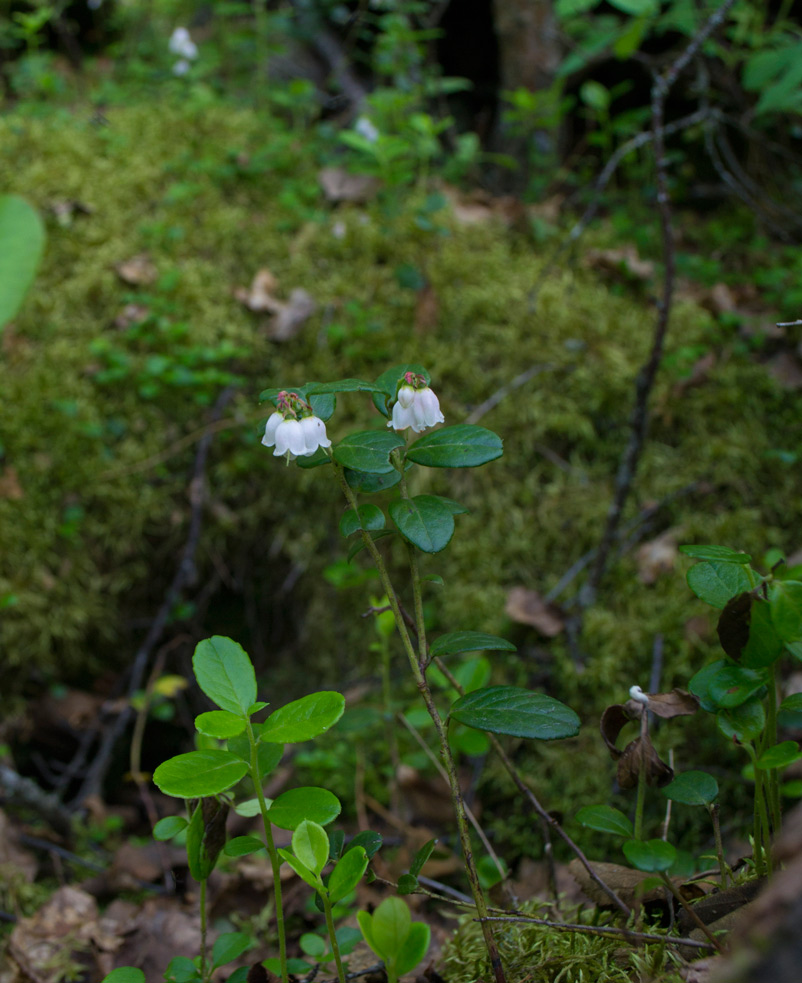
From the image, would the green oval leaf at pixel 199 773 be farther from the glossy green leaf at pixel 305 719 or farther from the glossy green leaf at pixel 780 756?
the glossy green leaf at pixel 780 756

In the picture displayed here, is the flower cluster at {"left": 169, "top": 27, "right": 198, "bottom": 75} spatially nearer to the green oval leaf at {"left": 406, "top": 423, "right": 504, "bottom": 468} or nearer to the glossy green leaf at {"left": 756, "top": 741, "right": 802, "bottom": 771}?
the green oval leaf at {"left": 406, "top": 423, "right": 504, "bottom": 468}

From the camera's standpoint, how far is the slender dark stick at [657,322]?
173 cm

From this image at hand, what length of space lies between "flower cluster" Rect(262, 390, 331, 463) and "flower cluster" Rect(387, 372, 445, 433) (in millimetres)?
125

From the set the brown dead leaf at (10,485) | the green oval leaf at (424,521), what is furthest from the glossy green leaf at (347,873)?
the brown dead leaf at (10,485)

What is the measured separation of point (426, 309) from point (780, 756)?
2231mm

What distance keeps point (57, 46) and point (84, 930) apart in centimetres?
588

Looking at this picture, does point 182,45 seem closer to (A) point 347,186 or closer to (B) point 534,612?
(A) point 347,186

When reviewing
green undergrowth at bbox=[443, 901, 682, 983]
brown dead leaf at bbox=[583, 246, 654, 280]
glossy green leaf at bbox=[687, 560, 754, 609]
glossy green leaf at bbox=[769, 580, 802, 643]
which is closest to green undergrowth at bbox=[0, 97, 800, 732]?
brown dead leaf at bbox=[583, 246, 654, 280]

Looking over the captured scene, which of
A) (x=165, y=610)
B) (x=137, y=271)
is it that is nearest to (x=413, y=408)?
(x=165, y=610)

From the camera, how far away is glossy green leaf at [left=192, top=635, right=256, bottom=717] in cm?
93

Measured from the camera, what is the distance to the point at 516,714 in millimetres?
913

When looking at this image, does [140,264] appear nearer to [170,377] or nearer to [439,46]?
[170,377]

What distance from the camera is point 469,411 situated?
2.46 m

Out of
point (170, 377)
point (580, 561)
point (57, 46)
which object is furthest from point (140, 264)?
point (57, 46)
